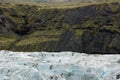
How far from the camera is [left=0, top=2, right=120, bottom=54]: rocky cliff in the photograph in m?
110

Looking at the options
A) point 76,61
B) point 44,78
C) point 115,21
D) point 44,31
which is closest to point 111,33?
point 115,21

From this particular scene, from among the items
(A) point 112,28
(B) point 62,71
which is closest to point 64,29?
(A) point 112,28

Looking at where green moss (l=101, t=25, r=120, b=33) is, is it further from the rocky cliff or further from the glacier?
the glacier

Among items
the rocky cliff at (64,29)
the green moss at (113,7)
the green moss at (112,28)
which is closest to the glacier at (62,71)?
the rocky cliff at (64,29)

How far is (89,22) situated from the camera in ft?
389

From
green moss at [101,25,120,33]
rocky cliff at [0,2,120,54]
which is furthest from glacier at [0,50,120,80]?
green moss at [101,25,120,33]

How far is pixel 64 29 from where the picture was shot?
120 m

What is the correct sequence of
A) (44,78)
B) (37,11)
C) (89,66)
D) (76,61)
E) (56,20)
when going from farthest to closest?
(37,11) < (56,20) < (76,61) < (89,66) < (44,78)

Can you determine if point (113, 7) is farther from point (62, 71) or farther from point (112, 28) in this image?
point (62, 71)

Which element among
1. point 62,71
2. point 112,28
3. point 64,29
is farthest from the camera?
point 64,29

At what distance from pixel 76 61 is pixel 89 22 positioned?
53359 millimetres

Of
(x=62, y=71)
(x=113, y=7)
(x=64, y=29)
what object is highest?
(x=62, y=71)

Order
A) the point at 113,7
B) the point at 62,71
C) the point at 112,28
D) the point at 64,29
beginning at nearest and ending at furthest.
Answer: the point at 62,71 → the point at 112,28 → the point at 113,7 → the point at 64,29

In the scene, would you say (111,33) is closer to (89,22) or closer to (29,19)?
(89,22)
